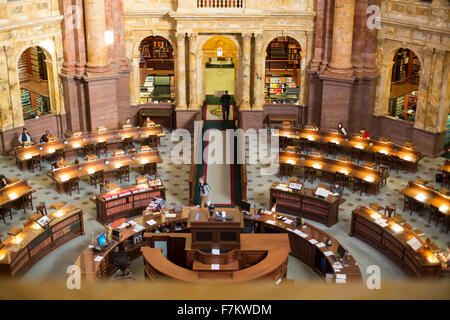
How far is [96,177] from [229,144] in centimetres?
619

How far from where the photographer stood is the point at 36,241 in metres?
15.6

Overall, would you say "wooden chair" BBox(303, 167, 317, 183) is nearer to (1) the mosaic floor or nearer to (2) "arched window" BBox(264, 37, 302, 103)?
(1) the mosaic floor

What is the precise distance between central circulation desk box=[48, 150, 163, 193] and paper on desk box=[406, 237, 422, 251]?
10.3 metres

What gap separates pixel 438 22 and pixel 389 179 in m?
6.56

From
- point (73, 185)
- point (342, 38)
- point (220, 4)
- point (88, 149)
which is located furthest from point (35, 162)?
point (342, 38)

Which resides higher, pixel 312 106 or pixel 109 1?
pixel 109 1

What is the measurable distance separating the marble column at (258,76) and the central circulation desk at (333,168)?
5.77 metres

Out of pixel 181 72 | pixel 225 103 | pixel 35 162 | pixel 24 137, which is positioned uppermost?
pixel 181 72

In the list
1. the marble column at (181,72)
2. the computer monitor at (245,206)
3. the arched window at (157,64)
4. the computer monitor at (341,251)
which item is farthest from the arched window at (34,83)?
the computer monitor at (341,251)

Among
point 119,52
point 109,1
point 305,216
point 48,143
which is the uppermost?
point 109,1

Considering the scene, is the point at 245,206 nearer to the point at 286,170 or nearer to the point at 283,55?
the point at 286,170
